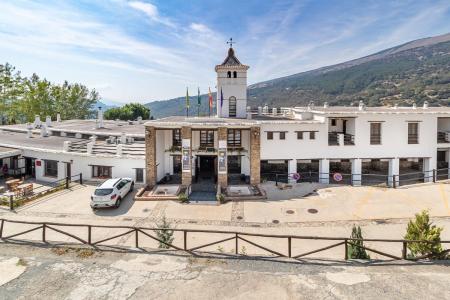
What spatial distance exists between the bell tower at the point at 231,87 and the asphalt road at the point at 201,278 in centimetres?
2434

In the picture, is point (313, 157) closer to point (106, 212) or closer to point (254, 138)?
point (254, 138)

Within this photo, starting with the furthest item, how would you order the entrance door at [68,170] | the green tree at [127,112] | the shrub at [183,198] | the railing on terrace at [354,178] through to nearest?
the green tree at [127,112], the entrance door at [68,170], the railing on terrace at [354,178], the shrub at [183,198]

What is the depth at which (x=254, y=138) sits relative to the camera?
89.2 ft

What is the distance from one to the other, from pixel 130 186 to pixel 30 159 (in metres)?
13.7

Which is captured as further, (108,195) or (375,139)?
(375,139)

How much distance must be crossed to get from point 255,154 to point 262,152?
1.82 meters

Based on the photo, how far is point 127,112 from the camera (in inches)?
3263

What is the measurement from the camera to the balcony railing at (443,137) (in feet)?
105

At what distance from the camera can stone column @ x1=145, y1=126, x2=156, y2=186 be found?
27.0 m

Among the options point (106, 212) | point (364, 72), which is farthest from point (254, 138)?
point (364, 72)

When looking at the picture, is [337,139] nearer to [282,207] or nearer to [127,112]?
[282,207]

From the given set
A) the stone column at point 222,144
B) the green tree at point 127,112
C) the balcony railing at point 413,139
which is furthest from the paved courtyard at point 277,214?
the green tree at point 127,112

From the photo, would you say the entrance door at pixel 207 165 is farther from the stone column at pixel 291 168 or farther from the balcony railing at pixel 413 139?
the balcony railing at pixel 413 139

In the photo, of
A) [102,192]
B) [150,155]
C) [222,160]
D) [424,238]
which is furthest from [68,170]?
[424,238]
